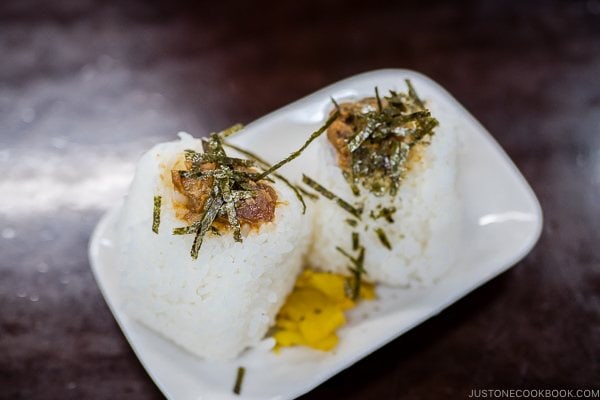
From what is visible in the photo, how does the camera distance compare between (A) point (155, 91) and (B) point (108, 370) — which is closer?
(B) point (108, 370)

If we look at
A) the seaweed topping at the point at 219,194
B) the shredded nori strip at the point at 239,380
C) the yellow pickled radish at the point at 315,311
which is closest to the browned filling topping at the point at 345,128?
the seaweed topping at the point at 219,194

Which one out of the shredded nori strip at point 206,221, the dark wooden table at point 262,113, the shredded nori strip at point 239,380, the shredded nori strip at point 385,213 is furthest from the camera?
the dark wooden table at point 262,113

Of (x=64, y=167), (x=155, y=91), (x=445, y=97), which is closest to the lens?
(x=445, y=97)

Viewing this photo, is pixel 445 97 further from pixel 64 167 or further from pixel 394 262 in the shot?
pixel 64 167

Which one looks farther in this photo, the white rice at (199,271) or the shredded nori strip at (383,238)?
the shredded nori strip at (383,238)

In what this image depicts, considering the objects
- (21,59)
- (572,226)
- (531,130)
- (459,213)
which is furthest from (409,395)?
(21,59)

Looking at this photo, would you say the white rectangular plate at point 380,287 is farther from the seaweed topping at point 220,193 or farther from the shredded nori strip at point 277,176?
the seaweed topping at point 220,193

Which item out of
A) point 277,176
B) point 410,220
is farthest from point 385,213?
point 277,176
